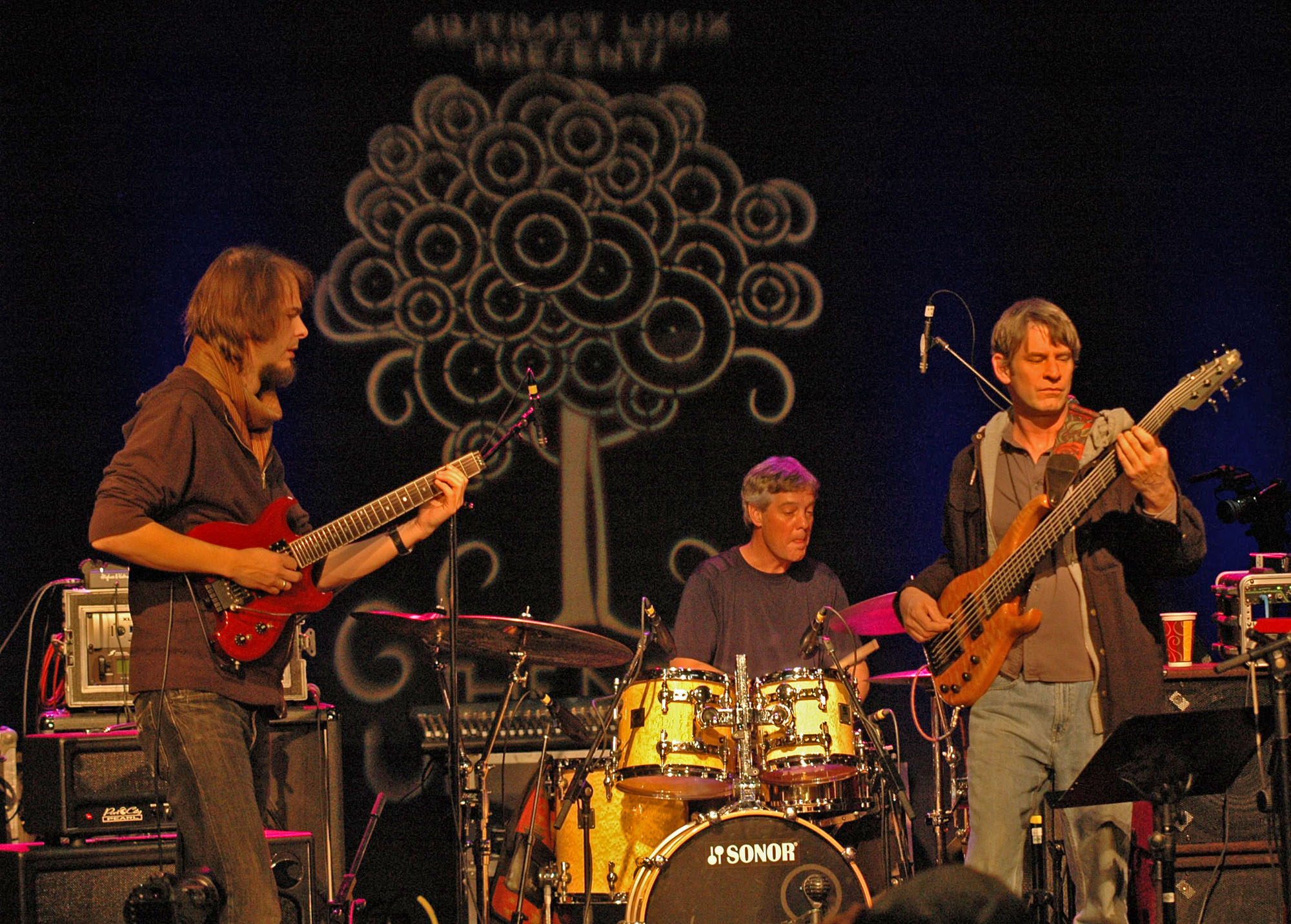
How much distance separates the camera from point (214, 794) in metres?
2.87

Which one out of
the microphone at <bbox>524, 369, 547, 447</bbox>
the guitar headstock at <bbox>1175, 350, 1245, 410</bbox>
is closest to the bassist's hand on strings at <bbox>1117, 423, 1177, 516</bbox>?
the guitar headstock at <bbox>1175, 350, 1245, 410</bbox>

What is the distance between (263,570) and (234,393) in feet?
1.55

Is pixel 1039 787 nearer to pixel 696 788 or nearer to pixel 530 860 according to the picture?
pixel 696 788

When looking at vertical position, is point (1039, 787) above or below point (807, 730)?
below

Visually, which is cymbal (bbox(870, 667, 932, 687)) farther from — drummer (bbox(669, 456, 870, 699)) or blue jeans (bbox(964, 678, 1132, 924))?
blue jeans (bbox(964, 678, 1132, 924))

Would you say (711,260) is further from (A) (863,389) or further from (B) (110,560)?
(B) (110,560)

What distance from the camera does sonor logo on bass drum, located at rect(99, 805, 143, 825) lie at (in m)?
4.21

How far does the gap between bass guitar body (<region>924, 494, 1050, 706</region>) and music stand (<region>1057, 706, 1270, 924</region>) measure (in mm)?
550

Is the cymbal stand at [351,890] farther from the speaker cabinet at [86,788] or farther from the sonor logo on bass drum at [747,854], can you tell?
the sonor logo on bass drum at [747,854]

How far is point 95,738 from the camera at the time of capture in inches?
167

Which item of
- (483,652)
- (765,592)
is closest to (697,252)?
(765,592)

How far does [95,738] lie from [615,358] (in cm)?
272

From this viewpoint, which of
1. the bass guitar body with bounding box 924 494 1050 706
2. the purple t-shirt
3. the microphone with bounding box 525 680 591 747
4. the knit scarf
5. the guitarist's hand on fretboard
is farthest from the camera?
the purple t-shirt

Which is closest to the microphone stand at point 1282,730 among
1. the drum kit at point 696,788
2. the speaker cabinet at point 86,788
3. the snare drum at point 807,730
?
the drum kit at point 696,788
